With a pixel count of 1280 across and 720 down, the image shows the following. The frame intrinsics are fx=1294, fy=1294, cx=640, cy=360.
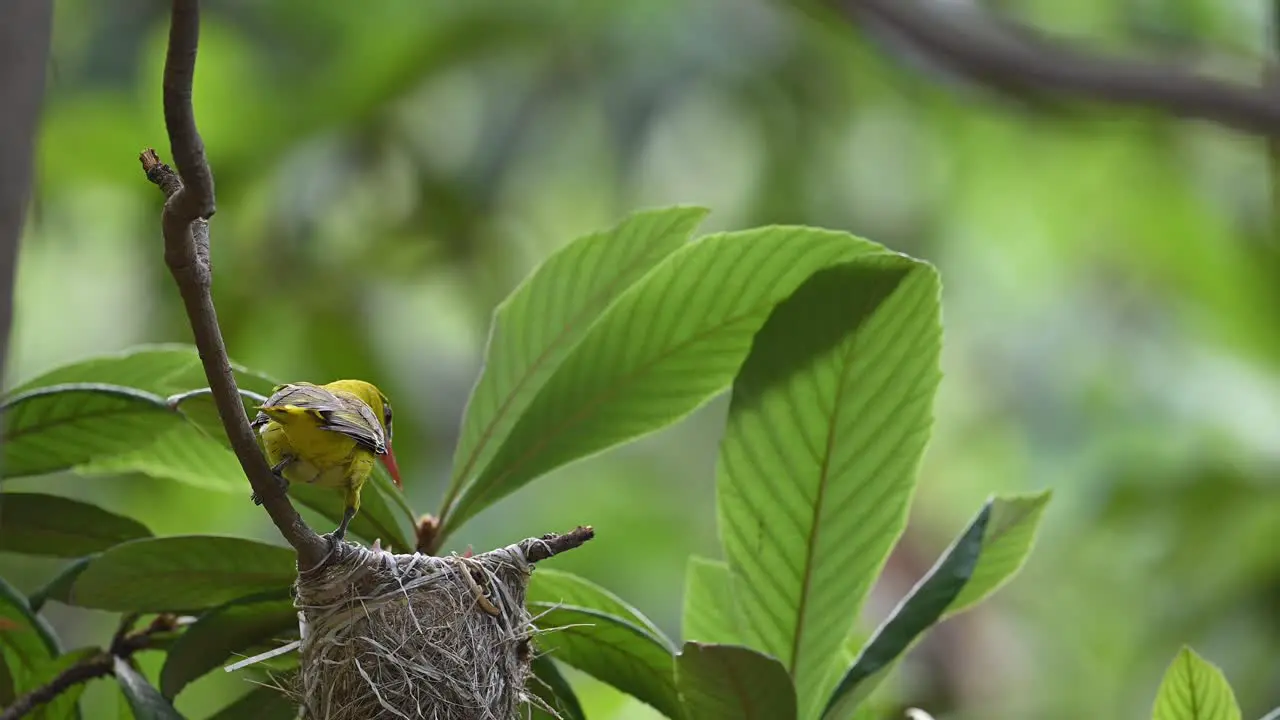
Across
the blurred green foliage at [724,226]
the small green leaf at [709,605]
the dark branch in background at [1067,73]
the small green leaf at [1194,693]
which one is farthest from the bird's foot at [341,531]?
the blurred green foliage at [724,226]

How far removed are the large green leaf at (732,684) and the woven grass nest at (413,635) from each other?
132 millimetres

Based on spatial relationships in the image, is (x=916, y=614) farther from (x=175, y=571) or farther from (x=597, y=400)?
(x=175, y=571)

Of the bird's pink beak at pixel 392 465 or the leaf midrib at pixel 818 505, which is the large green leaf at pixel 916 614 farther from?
the bird's pink beak at pixel 392 465

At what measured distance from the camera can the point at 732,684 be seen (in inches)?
33.6

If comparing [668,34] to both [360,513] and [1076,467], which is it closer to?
[1076,467]

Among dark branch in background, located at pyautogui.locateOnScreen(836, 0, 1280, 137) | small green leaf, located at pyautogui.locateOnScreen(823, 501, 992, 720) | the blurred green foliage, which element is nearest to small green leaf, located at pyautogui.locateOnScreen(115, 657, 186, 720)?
small green leaf, located at pyautogui.locateOnScreen(823, 501, 992, 720)

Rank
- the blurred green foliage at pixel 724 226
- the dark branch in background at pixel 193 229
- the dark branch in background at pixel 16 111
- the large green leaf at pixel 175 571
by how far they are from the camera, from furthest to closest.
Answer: the blurred green foliage at pixel 724 226 → the large green leaf at pixel 175 571 → the dark branch in background at pixel 193 229 → the dark branch in background at pixel 16 111

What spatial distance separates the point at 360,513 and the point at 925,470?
14.1ft

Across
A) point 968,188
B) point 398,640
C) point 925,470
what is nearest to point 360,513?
point 398,640

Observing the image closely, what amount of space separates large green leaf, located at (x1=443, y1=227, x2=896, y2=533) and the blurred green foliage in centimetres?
184

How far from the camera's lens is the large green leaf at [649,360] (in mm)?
977

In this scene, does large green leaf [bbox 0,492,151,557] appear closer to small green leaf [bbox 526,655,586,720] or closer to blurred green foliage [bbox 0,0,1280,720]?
small green leaf [bbox 526,655,586,720]

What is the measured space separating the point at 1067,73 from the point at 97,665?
4.51ft

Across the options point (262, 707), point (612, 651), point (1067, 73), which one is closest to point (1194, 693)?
point (612, 651)
